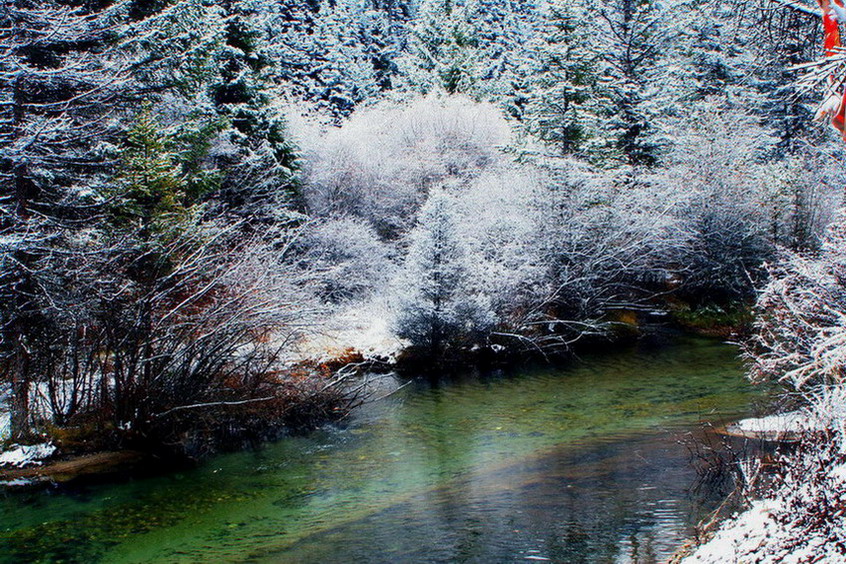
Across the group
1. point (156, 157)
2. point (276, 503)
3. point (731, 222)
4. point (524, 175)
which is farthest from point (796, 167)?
point (276, 503)

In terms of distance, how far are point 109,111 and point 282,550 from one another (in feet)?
36.1

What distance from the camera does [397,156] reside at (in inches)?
1139

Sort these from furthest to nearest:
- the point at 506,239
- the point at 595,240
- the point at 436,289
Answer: the point at 595,240 < the point at 506,239 < the point at 436,289

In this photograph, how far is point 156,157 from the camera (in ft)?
49.0

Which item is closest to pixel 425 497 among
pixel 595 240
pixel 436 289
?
pixel 436 289

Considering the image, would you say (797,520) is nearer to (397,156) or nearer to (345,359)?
(345,359)

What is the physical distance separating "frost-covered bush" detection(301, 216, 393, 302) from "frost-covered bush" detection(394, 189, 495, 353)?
464 centimetres

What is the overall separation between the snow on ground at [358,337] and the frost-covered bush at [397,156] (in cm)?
663

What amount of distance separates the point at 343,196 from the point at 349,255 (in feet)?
15.3

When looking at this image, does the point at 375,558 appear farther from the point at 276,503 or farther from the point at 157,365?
the point at 157,365

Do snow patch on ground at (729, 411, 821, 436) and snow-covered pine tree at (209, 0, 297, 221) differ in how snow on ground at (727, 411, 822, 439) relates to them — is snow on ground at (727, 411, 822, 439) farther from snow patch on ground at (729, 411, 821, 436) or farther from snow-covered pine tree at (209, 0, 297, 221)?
snow-covered pine tree at (209, 0, 297, 221)

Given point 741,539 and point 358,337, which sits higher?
point 358,337

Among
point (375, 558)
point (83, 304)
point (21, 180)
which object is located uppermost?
point (21, 180)

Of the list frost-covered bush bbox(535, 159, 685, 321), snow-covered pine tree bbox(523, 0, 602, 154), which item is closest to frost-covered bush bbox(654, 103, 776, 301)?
frost-covered bush bbox(535, 159, 685, 321)
